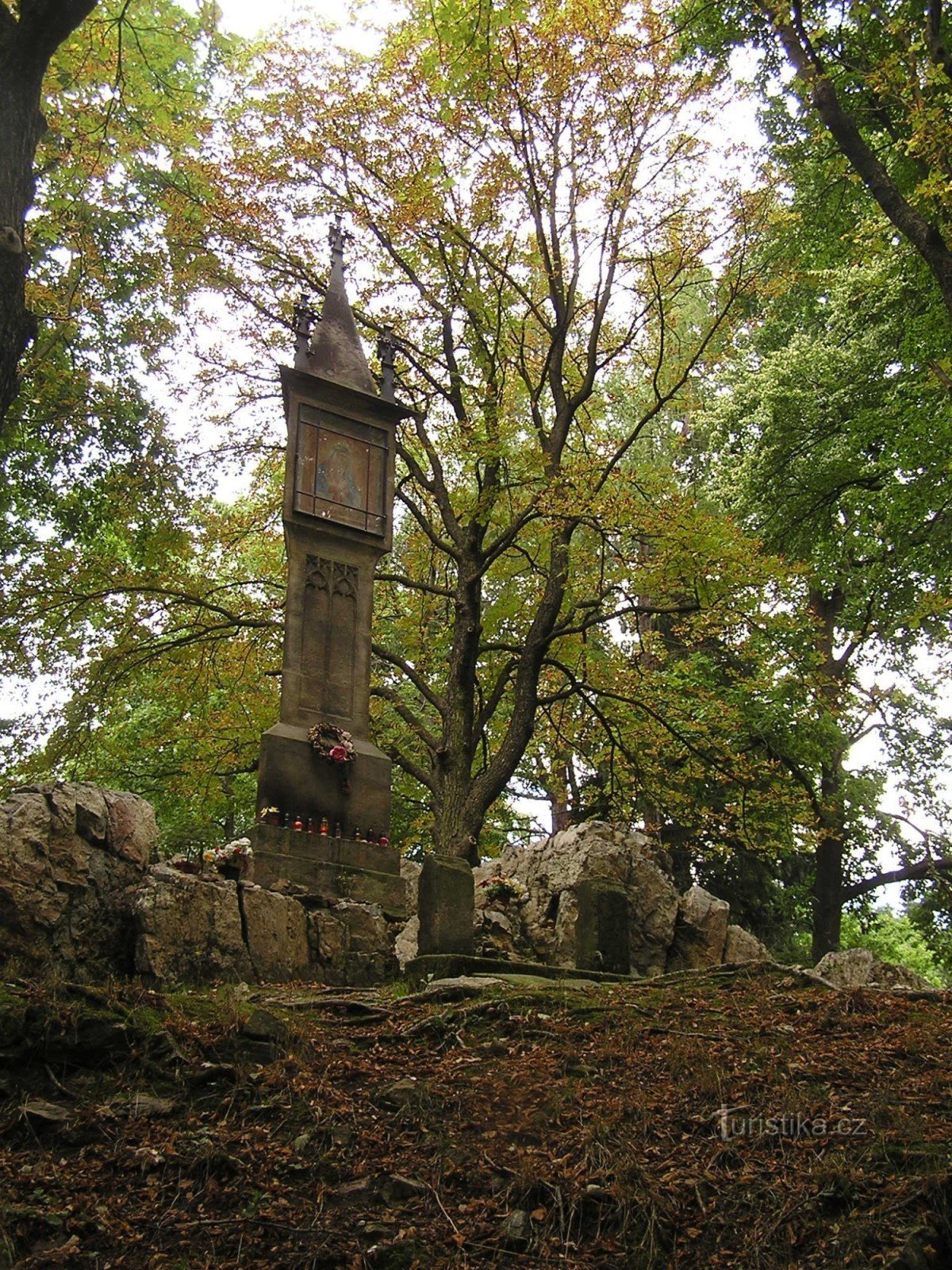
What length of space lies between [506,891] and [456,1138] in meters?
7.51

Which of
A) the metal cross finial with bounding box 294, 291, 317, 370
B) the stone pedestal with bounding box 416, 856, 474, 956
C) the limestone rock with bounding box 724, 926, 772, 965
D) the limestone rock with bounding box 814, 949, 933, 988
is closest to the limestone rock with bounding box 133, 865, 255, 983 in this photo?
the stone pedestal with bounding box 416, 856, 474, 956

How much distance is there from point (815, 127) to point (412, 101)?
5527 mm

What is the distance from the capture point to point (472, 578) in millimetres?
14859

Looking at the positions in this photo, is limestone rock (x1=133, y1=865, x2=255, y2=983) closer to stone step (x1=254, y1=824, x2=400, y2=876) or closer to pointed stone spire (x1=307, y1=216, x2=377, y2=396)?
Answer: stone step (x1=254, y1=824, x2=400, y2=876)

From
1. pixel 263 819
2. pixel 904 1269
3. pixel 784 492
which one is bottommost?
pixel 904 1269

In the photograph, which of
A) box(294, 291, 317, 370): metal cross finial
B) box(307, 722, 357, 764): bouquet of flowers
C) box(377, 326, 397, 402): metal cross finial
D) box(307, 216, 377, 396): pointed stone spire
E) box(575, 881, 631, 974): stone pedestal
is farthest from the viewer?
box(377, 326, 397, 402): metal cross finial

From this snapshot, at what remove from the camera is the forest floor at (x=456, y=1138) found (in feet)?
14.8

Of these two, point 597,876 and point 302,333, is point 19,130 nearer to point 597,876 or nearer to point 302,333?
point 302,333

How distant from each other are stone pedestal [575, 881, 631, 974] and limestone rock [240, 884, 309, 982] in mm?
2415

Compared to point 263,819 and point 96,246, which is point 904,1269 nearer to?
point 263,819

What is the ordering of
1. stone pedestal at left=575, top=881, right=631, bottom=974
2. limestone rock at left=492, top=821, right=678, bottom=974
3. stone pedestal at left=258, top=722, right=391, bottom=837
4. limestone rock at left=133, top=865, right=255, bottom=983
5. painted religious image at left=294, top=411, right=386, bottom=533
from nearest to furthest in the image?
limestone rock at left=133, top=865, right=255, bottom=983 < stone pedestal at left=575, top=881, right=631, bottom=974 < stone pedestal at left=258, top=722, right=391, bottom=837 < limestone rock at left=492, top=821, right=678, bottom=974 < painted religious image at left=294, top=411, right=386, bottom=533

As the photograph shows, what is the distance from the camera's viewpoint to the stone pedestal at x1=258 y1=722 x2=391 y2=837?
11.6 metres

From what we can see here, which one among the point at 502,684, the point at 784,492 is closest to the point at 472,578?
the point at 502,684

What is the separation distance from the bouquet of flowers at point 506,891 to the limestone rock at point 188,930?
4.77m
